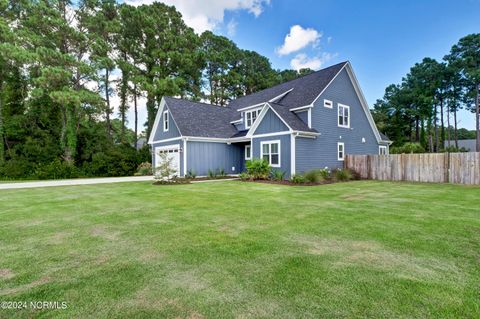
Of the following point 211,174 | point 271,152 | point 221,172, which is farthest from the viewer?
point 221,172

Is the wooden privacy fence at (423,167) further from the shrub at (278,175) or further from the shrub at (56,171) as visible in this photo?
the shrub at (56,171)

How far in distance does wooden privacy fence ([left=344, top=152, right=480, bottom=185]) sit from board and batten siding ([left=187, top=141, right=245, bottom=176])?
8.60 m

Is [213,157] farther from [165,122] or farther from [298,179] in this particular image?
[298,179]

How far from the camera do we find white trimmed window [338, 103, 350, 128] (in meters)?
17.1

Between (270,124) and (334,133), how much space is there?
4992mm

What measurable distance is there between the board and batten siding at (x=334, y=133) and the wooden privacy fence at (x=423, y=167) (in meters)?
1.95

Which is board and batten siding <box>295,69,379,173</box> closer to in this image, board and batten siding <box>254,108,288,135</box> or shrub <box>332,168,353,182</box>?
shrub <box>332,168,353,182</box>

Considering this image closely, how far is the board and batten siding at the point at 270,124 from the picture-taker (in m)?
14.3

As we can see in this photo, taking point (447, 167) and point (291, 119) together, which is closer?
point (447, 167)

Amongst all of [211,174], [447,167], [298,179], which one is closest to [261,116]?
[298,179]

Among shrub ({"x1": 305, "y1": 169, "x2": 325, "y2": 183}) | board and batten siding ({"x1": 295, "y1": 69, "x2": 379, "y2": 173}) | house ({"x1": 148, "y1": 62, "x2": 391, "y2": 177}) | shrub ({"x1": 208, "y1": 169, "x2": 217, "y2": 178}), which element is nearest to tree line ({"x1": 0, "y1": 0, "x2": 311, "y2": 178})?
house ({"x1": 148, "y1": 62, "x2": 391, "y2": 177})

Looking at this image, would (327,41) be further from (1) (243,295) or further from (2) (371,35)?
(1) (243,295)

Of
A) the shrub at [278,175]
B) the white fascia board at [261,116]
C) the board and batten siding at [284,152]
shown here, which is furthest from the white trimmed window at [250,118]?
the shrub at [278,175]

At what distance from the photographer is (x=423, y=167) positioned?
13.3m
